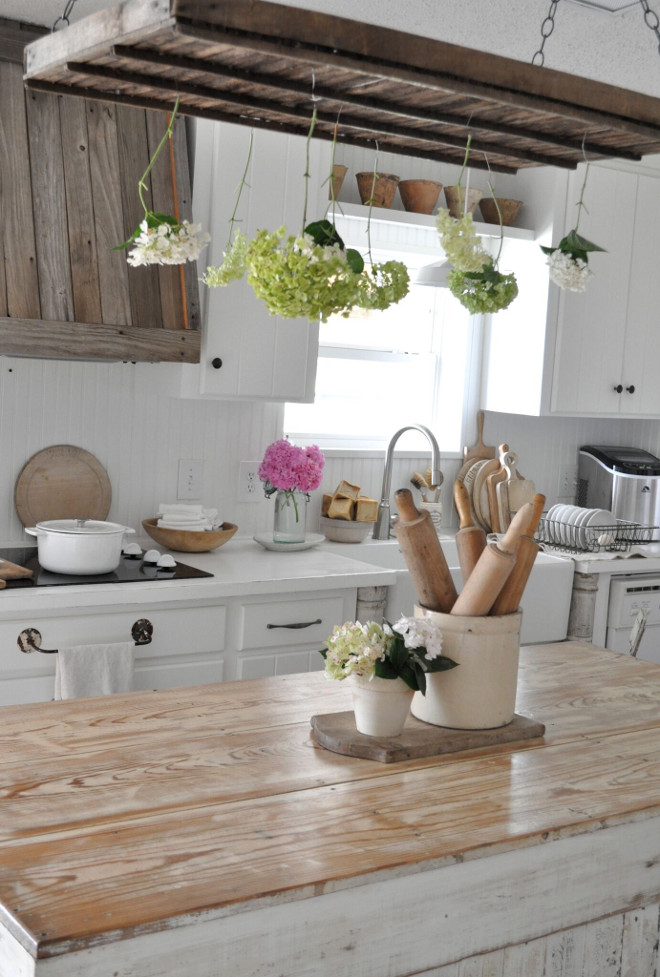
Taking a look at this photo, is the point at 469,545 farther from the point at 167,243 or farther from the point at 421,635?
the point at 167,243

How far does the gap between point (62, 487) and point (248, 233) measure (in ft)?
3.48

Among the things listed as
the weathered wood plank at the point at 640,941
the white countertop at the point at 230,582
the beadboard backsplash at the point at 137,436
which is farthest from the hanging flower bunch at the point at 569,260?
the beadboard backsplash at the point at 137,436

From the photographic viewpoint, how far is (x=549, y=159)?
6.75ft

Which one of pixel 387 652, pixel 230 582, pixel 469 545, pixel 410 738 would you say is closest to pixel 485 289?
pixel 469 545

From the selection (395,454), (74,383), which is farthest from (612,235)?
(74,383)

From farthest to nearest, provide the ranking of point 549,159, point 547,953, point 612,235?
point 612,235
point 549,159
point 547,953

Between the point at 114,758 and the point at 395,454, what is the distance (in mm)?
2891

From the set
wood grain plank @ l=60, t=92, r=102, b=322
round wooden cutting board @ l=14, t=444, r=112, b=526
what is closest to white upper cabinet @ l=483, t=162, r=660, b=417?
round wooden cutting board @ l=14, t=444, r=112, b=526

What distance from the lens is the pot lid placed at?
3178 millimetres

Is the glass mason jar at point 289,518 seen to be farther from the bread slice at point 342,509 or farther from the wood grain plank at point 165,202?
the wood grain plank at point 165,202

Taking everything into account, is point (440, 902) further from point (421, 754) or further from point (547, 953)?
point (421, 754)

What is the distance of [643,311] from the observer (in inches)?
181

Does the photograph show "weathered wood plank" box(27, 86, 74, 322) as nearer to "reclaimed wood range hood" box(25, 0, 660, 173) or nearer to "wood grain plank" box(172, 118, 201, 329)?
"wood grain plank" box(172, 118, 201, 329)

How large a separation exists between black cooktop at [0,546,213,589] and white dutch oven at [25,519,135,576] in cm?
3
